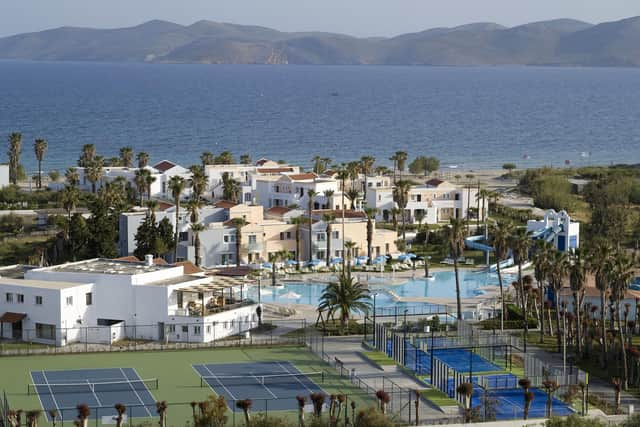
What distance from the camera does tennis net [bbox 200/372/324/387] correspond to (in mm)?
40062

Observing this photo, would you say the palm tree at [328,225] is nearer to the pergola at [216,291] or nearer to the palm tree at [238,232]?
the palm tree at [238,232]

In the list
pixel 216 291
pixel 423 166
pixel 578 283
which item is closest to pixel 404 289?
pixel 216 291

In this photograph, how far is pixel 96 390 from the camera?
3872 cm

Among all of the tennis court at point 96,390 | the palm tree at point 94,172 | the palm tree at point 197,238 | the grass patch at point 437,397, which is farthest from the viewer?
the palm tree at point 94,172

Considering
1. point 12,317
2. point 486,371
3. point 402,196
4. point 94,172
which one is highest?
point 94,172

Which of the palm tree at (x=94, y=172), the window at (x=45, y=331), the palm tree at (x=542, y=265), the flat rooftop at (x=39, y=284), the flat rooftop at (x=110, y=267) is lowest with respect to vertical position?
the window at (x=45, y=331)

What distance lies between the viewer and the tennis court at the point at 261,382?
3753cm

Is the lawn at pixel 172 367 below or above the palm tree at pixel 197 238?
below

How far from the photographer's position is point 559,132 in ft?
602

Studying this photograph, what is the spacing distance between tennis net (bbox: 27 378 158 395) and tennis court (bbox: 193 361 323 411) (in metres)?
1.99

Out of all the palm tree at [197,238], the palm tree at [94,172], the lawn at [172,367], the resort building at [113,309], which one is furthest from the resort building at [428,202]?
the lawn at [172,367]

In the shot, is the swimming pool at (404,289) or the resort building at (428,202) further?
the resort building at (428,202)

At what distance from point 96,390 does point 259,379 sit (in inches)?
218

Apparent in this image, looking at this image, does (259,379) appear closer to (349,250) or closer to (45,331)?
(45,331)
